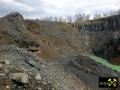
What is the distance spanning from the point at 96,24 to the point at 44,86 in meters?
63.0

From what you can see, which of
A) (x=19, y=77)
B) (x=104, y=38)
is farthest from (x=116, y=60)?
(x=19, y=77)

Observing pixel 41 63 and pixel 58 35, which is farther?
pixel 58 35

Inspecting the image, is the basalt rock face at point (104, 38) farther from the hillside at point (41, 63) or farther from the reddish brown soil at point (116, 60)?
the hillside at point (41, 63)

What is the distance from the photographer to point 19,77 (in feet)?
50.5

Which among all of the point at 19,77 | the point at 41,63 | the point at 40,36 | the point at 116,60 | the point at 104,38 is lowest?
the point at 116,60

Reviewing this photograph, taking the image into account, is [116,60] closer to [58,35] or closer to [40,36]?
[58,35]

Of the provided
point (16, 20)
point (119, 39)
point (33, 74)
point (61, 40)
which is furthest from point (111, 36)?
point (33, 74)

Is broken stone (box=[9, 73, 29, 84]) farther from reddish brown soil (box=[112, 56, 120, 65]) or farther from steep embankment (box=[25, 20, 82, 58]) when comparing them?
reddish brown soil (box=[112, 56, 120, 65])

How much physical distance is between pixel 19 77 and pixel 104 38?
49610mm

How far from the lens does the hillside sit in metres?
15.9

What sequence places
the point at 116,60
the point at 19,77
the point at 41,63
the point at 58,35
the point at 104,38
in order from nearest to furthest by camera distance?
the point at 19,77
the point at 41,63
the point at 116,60
the point at 58,35
the point at 104,38

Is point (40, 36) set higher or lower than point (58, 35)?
higher

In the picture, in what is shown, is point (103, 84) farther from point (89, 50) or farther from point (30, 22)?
point (89, 50)

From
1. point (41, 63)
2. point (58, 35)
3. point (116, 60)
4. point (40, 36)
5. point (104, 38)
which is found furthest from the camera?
point (104, 38)
